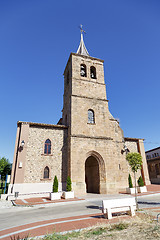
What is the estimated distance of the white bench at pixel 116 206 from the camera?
7188mm

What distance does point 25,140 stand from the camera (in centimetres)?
1755

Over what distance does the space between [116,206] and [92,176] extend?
12937mm

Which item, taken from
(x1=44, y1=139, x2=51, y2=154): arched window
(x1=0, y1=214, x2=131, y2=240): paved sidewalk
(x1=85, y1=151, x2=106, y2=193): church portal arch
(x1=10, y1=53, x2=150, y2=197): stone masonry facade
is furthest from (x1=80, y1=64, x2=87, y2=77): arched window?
(x1=0, y1=214, x2=131, y2=240): paved sidewalk

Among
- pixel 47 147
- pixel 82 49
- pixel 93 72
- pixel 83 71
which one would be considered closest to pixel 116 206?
pixel 47 147

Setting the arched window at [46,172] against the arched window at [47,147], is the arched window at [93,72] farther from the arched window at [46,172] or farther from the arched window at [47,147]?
the arched window at [46,172]

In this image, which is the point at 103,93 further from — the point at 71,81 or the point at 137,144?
the point at 137,144

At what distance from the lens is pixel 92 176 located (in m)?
19.8

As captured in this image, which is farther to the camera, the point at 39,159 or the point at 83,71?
the point at 83,71

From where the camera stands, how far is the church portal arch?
57.8 feet

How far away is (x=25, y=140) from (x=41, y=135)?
6.60ft

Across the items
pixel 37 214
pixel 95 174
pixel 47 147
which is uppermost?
pixel 47 147

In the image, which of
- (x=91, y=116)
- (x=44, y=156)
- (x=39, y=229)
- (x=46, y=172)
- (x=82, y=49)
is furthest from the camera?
(x=82, y=49)

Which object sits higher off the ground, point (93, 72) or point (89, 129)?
point (93, 72)

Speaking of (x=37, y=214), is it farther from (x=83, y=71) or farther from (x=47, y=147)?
(x=83, y=71)
